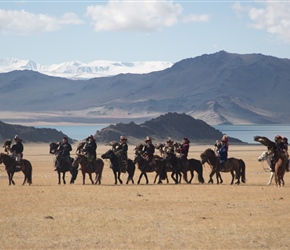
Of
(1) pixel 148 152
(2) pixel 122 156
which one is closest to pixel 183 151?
(1) pixel 148 152

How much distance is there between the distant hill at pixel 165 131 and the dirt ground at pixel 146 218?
87.9m

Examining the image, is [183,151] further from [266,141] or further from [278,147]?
[278,147]

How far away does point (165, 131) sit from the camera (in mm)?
126562

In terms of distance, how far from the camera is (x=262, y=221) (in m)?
Result: 18.1

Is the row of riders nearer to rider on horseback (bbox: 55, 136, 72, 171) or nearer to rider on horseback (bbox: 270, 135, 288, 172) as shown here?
rider on horseback (bbox: 55, 136, 72, 171)

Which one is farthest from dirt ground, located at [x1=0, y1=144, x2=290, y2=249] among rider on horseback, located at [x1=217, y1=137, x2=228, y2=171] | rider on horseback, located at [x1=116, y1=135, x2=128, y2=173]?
rider on horseback, located at [x1=116, y1=135, x2=128, y2=173]

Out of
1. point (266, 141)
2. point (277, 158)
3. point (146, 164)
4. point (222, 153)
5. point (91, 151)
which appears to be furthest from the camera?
point (146, 164)

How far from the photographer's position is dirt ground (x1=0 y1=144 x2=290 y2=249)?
50.6 ft

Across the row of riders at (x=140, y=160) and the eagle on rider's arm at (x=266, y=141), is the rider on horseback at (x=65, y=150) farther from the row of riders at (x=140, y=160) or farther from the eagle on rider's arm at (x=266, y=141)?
the eagle on rider's arm at (x=266, y=141)

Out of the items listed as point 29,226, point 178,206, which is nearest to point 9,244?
point 29,226

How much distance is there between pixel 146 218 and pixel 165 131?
353ft

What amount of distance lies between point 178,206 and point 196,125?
362 feet

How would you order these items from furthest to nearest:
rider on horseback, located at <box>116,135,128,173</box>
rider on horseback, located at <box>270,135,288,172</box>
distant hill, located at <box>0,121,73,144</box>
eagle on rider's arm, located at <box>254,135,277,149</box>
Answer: distant hill, located at <box>0,121,73,144</box> < rider on horseback, located at <box>116,135,128,173</box> < rider on horseback, located at <box>270,135,288,172</box> < eagle on rider's arm, located at <box>254,135,277,149</box>

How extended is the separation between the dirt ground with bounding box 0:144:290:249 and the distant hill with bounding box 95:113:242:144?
288 feet
